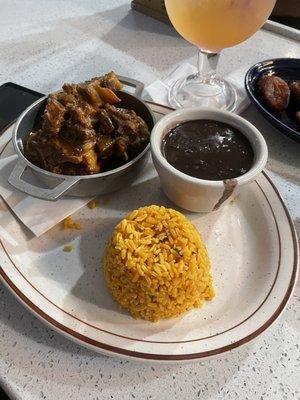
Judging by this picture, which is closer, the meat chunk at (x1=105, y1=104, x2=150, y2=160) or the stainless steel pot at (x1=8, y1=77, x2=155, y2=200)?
the stainless steel pot at (x1=8, y1=77, x2=155, y2=200)

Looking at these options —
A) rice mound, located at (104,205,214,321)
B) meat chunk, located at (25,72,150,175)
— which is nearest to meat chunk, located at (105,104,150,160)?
meat chunk, located at (25,72,150,175)

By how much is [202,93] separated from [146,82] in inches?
8.2

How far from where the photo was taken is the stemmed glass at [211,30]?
112cm

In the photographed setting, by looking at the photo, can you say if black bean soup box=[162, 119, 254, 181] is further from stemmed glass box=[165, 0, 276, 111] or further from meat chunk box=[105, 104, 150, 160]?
stemmed glass box=[165, 0, 276, 111]

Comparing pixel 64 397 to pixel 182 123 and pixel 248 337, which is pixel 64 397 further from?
pixel 182 123

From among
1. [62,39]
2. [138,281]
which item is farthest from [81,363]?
[62,39]

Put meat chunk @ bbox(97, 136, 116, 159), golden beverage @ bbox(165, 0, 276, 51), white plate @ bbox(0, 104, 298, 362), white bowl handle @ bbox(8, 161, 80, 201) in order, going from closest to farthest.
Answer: white plate @ bbox(0, 104, 298, 362) → white bowl handle @ bbox(8, 161, 80, 201) → meat chunk @ bbox(97, 136, 116, 159) → golden beverage @ bbox(165, 0, 276, 51)

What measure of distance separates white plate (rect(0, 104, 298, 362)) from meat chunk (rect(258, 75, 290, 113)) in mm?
343

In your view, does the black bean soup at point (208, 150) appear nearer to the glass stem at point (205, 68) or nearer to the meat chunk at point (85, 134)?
the meat chunk at point (85, 134)

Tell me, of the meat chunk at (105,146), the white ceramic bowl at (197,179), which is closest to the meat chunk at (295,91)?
the white ceramic bowl at (197,179)

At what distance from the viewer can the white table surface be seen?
2.33 ft

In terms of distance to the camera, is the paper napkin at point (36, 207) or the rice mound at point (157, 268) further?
the paper napkin at point (36, 207)

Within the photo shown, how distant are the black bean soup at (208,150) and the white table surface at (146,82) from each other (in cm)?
22

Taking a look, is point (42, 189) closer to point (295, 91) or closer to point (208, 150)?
point (208, 150)
